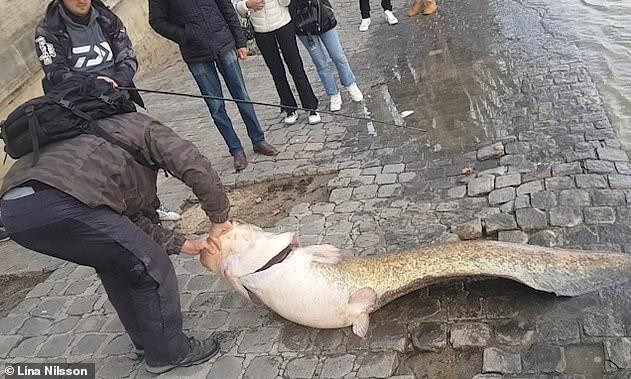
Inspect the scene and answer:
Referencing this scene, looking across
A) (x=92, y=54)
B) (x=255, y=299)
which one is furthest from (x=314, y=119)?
(x=255, y=299)

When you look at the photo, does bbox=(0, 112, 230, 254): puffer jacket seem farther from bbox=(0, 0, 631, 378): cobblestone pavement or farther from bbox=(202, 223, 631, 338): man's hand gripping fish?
bbox=(0, 0, 631, 378): cobblestone pavement

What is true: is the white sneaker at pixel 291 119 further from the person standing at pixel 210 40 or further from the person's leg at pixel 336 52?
the person standing at pixel 210 40

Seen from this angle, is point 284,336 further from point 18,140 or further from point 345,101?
point 345,101

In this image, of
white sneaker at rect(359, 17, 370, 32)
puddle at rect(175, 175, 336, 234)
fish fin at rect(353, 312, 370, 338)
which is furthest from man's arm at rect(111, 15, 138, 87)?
white sneaker at rect(359, 17, 370, 32)

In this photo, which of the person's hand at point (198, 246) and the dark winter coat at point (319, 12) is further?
the dark winter coat at point (319, 12)

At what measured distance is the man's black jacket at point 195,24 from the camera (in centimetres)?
599

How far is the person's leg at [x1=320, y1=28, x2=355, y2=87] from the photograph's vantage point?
23.4ft

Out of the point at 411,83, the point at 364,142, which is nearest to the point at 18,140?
the point at 364,142

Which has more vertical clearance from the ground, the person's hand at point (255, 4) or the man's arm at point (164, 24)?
the man's arm at point (164, 24)

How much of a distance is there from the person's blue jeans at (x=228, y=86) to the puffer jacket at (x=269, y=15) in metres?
0.61

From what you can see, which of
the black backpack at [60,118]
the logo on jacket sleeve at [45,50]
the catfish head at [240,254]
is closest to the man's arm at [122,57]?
the logo on jacket sleeve at [45,50]

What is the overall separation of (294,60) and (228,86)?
0.97 metres

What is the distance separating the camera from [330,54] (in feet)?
23.9

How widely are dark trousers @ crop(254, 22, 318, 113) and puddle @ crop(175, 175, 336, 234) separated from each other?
123 centimetres
